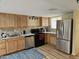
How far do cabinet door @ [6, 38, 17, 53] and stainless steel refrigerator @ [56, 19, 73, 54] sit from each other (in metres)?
2.57

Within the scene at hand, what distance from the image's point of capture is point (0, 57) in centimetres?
374

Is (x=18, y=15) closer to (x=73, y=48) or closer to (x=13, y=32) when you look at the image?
(x=13, y=32)

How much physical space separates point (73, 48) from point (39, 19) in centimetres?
330

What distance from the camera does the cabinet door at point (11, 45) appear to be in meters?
4.07

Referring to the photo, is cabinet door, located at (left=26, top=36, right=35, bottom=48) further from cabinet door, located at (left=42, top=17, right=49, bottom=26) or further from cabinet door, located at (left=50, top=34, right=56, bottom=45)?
cabinet door, located at (left=42, top=17, right=49, bottom=26)

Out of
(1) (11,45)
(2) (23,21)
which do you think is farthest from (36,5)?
(1) (11,45)

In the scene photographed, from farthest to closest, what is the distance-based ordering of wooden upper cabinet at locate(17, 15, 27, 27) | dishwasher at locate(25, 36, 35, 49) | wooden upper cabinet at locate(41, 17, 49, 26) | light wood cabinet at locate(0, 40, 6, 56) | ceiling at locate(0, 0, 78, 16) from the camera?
wooden upper cabinet at locate(41, 17, 49, 26), dishwasher at locate(25, 36, 35, 49), wooden upper cabinet at locate(17, 15, 27, 27), light wood cabinet at locate(0, 40, 6, 56), ceiling at locate(0, 0, 78, 16)

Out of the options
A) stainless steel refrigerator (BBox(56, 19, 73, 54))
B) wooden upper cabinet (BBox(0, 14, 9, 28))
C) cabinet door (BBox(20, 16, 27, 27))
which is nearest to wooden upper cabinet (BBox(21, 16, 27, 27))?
cabinet door (BBox(20, 16, 27, 27))

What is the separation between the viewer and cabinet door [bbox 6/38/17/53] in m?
4.07

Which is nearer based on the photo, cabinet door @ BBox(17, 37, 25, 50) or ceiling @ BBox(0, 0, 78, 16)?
ceiling @ BBox(0, 0, 78, 16)

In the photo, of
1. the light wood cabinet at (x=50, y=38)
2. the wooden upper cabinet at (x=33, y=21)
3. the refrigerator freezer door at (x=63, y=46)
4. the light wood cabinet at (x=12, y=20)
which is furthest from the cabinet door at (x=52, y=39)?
the light wood cabinet at (x=12, y=20)

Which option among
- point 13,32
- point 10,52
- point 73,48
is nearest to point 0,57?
point 10,52

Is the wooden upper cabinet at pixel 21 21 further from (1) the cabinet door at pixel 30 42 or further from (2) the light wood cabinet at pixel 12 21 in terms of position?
(1) the cabinet door at pixel 30 42

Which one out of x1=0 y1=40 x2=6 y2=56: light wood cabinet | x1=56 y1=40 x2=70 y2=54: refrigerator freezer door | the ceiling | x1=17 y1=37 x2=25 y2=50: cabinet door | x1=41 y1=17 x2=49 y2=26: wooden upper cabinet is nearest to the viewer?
the ceiling
